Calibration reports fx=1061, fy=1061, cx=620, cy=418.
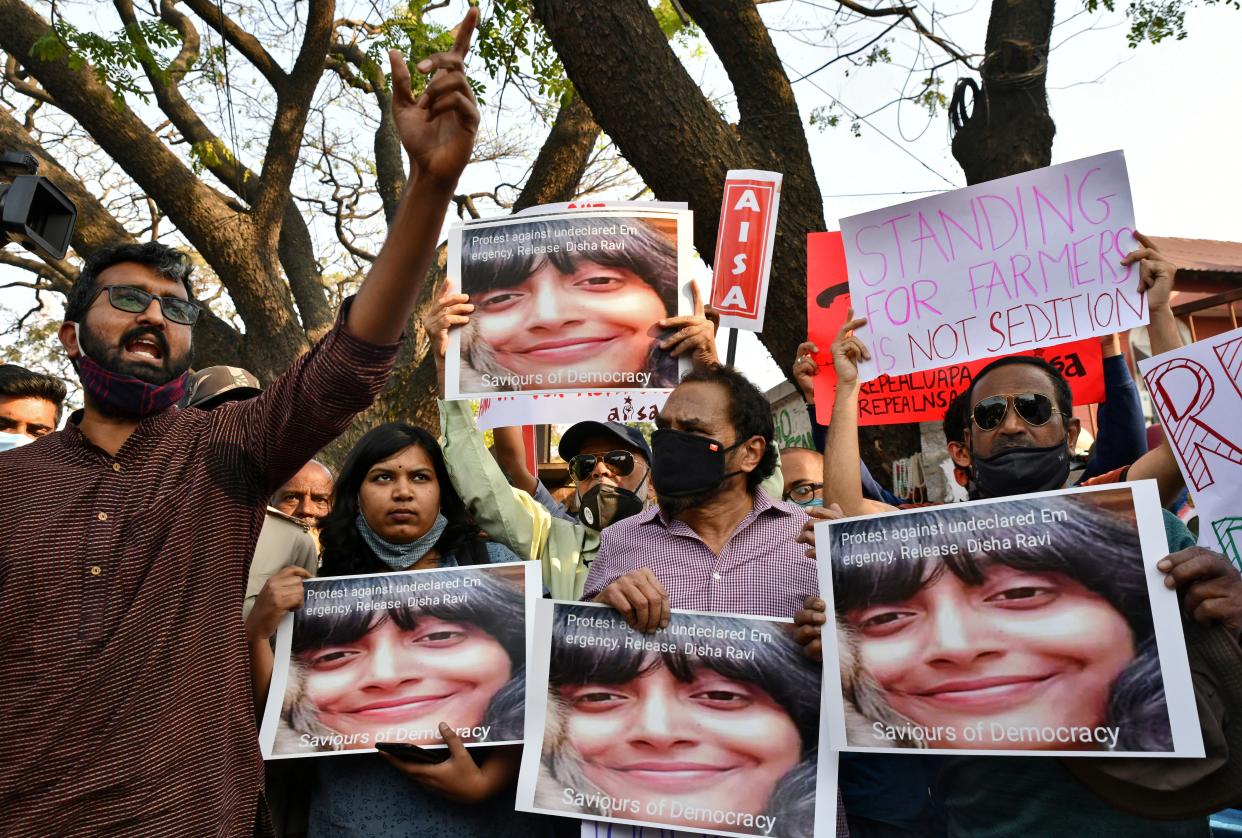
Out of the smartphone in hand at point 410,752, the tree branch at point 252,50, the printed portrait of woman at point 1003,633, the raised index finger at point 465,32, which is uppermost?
the tree branch at point 252,50

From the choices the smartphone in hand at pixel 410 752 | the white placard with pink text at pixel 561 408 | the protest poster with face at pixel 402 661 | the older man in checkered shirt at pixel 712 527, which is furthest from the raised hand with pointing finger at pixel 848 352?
the smartphone in hand at pixel 410 752

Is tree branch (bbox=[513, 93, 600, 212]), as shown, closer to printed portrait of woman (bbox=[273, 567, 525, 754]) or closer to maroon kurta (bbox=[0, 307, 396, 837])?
printed portrait of woman (bbox=[273, 567, 525, 754])

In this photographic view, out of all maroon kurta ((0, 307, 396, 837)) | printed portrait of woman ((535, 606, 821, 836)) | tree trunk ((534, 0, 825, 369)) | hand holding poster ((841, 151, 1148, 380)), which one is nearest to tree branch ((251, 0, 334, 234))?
tree trunk ((534, 0, 825, 369))

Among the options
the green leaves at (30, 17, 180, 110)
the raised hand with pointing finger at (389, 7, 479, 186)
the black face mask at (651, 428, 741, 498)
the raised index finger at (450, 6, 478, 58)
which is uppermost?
the green leaves at (30, 17, 180, 110)

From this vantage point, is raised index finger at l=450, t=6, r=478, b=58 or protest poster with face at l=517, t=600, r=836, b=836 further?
protest poster with face at l=517, t=600, r=836, b=836

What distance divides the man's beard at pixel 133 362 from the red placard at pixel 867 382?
2.01m

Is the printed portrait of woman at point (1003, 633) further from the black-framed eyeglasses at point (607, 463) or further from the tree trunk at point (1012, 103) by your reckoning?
the tree trunk at point (1012, 103)

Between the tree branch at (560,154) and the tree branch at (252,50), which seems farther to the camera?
the tree branch at (252,50)

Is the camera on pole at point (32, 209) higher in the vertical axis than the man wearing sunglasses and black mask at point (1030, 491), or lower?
higher

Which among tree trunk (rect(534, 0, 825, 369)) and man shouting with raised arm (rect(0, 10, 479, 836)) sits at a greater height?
tree trunk (rect(534, 0, 825, 369))

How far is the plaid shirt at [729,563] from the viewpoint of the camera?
8.25 feet

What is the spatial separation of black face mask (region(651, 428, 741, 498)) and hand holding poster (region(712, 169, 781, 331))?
1103 millimetres

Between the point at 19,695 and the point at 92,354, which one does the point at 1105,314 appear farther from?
the point at 19,695

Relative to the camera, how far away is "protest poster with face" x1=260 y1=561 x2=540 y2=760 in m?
2.57
